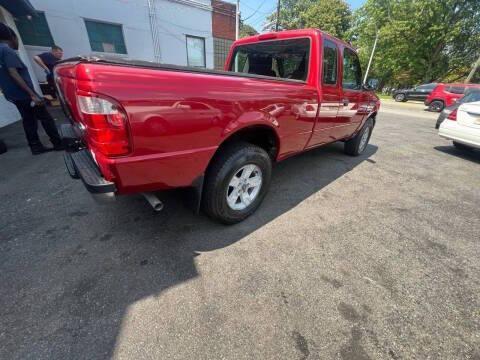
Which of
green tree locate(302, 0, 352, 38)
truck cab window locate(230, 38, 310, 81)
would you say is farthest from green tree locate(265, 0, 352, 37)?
truck cab window locate(230, 38, 310, 81)

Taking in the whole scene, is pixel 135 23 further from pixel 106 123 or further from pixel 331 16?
pixel 331 16

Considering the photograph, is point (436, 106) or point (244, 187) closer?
point (244, 187)

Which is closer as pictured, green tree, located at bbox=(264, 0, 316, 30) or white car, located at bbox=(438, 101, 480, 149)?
white car, located at bbox=(438, 101, 480, 149)

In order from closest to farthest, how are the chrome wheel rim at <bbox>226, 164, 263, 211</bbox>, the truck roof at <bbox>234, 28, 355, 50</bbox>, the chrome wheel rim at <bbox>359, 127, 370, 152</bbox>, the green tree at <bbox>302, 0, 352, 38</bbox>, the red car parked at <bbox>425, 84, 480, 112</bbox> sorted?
the chrome wheel rim at <bbox>226, 164, 263, 211</bbox>
the truck roof at <bbox>234, 28, 355, 50</bbox>
the chrome wheel rim at <bbox>359, 127, 370, 152</bbox>
the red car parked at <bbox>425, 84, 480, 112</bbox>
the green tree at <bbox>302, 0, 352, 38</bbox>

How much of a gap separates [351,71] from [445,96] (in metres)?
14.0

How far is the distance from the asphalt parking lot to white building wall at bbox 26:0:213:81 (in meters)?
8.64

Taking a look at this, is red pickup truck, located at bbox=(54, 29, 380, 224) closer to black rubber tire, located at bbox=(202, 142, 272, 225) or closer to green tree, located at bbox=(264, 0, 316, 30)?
black rubber tire, located at bbox=(202, 142, 272, 225)

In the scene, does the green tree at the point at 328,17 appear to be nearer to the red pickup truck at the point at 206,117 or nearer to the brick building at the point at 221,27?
the brick building at the point at 221,27

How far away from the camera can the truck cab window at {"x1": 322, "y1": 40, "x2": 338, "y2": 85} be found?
2.80 meters

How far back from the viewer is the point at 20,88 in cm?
364

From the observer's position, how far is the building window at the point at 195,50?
11.8 metres

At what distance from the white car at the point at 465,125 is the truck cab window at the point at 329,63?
3633mm

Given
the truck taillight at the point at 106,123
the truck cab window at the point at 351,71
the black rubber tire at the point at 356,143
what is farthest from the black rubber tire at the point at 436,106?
the truck taillight at the point at 106,123

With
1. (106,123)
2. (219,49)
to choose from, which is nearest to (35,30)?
(219,49)
